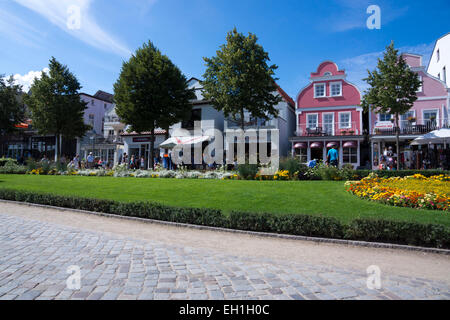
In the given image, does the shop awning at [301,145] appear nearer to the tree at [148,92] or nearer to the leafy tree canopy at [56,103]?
the tree at [148,92]

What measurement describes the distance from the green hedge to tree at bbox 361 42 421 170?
18.4 metres

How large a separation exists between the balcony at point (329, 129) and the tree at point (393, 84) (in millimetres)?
6824

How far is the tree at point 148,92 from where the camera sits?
2595 cm

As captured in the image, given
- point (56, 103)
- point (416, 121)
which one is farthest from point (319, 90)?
point (56, 103)

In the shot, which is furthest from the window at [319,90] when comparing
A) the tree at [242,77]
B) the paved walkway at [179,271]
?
the paved walkway at [179,271]

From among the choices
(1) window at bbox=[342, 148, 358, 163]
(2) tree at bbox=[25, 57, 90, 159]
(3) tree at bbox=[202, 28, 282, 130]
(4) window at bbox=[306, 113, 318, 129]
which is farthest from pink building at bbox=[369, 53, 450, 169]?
(2) tree at bbox=[25, 57, 90, 159]

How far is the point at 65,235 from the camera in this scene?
689 cm

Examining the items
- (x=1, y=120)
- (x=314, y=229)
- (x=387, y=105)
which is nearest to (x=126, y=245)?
(x=314, y=229)

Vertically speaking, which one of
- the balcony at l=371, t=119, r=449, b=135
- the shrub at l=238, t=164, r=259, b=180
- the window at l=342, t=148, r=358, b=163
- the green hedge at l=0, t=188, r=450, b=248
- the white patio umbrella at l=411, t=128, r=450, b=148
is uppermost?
the balcony at l=371, t=119, r=449, b=135

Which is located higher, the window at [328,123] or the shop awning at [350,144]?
the window at [328,123]

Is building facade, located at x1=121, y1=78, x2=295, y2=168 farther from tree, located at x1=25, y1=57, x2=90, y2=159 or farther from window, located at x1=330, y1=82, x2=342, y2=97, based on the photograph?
Result: tree, located at x1=25, y1=57, x2=90, y2=159

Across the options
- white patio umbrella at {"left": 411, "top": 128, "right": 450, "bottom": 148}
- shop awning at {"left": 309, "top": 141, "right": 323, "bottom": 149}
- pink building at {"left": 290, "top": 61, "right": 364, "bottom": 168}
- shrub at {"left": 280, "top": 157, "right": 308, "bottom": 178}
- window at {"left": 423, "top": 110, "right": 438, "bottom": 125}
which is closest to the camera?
shrub at {"left": 280, "top": 157, "right": 308, "bottom": 178}

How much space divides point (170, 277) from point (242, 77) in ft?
64.4

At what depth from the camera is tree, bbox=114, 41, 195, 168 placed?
85.1 ft
